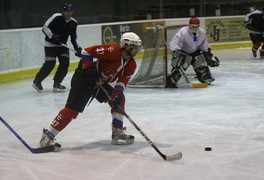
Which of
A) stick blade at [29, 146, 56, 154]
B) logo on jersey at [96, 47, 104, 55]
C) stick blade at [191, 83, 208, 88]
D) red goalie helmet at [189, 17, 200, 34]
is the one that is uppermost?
logo on jersey at [96, 47, 104, 55]

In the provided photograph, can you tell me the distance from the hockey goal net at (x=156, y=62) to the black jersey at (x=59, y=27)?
Answer: 105 centimetres

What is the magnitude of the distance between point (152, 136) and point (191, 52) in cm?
284

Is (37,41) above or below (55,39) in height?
below

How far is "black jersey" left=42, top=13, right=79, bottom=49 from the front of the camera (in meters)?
6.28

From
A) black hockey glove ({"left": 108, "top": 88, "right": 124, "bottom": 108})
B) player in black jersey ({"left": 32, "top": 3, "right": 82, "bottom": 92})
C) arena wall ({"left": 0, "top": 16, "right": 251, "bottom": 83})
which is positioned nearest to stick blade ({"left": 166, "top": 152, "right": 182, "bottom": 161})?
black hockey glove ({"left": 108, "top": 88, "right": 124, "bottom": 108})

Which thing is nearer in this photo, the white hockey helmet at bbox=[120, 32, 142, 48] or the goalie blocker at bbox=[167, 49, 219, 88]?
the white hockey helmet at bbox=[120, 32, 142, 48]

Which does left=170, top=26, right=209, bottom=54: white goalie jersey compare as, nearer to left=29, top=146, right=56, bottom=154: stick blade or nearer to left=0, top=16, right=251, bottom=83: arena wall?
left=0, top=16, right=251, bottom=83: arena wall

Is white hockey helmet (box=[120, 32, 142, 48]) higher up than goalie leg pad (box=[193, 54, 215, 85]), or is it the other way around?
white hockey helmet (box=[120, 32, 142, 48])

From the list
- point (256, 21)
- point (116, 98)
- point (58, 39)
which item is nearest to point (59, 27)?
point (58, 39)

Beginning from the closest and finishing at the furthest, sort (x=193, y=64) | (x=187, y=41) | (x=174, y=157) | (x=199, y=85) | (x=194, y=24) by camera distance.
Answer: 1. (x=174, y=157)
2. (x=194, y=24)
3. (x=187, y=41)
4. (x=199, y=85)
5. (x=193, y=64)

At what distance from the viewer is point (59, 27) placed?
6379 mm

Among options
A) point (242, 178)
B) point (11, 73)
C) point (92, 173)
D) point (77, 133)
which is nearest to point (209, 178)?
point (242, 178)

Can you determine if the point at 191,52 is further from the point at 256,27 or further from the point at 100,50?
the point at 256,27

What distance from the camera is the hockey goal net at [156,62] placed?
6.84m
